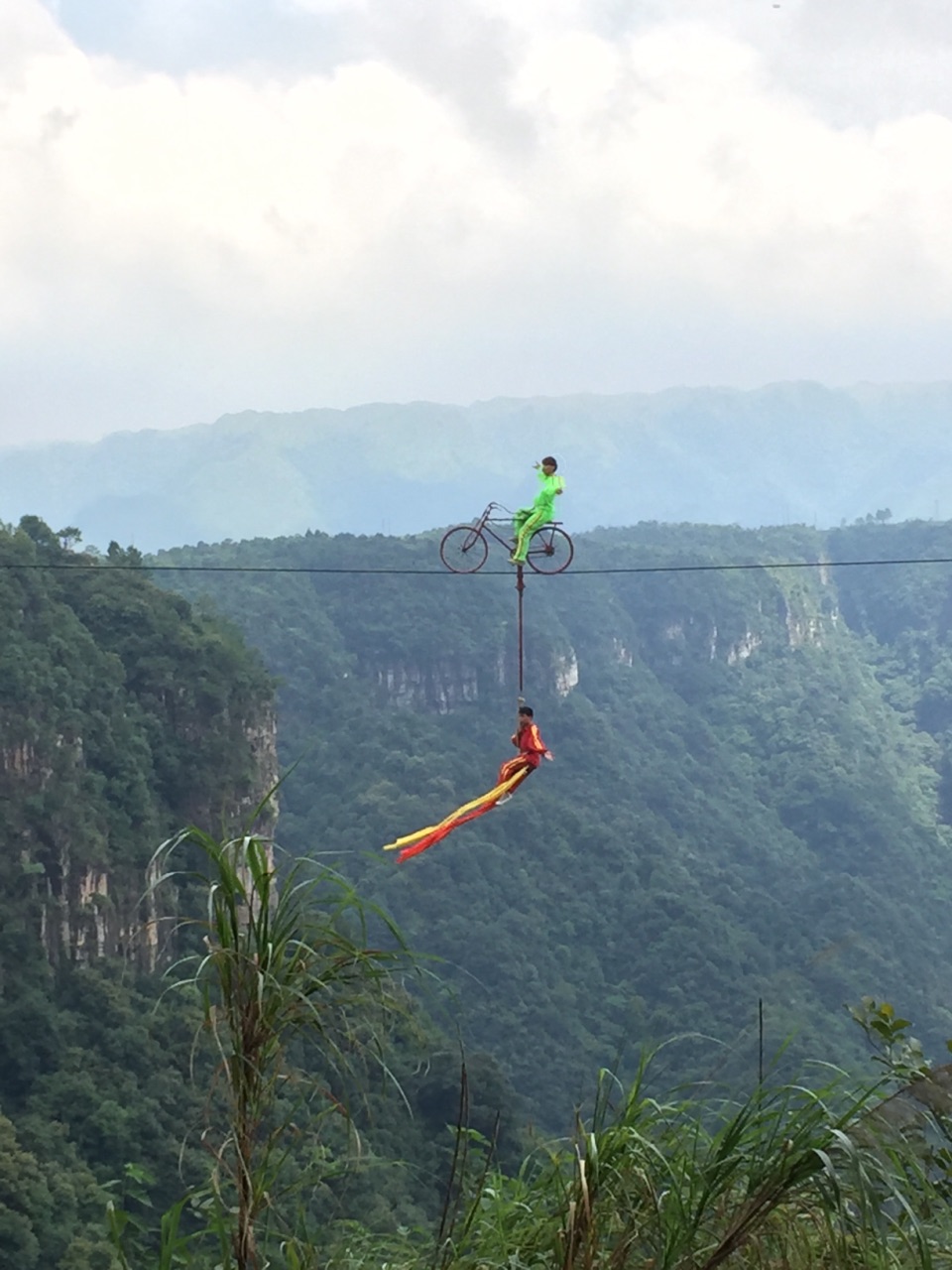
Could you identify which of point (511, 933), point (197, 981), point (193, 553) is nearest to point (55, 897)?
point (511, 933)

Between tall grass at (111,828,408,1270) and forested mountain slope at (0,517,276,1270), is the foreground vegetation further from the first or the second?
forested mountain slope at (0,517,276,1270)

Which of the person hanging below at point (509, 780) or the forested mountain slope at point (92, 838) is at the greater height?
the person hanging below at point (509, 780)

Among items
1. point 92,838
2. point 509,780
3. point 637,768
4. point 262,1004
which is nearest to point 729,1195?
point 262,1004

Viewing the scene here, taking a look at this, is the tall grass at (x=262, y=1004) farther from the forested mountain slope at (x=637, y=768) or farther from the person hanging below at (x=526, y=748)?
the forested mountain slope at (x=637, y=768)

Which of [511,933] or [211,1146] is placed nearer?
[211,1146]

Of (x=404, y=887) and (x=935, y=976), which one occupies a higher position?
(x=404, y=887)

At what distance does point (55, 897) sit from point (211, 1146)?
22.7m

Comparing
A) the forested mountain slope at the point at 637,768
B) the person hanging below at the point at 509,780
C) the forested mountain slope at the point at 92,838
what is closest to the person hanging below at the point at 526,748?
the person hanging below at the point at 509,780

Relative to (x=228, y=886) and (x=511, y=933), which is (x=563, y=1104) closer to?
(x=511, y=933)

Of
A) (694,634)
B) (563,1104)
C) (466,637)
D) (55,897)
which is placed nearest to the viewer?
(55,897)

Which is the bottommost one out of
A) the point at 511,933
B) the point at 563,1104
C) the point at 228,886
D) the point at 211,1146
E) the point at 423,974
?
the point at 563,1104

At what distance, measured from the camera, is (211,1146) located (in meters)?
2.63

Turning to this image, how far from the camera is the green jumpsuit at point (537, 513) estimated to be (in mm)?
6535

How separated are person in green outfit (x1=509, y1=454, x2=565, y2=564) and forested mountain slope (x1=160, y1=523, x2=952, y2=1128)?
18903mm
